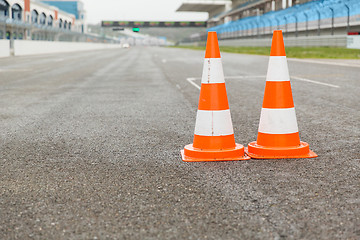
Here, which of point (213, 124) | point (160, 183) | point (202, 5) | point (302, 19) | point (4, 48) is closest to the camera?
point (160, 183)

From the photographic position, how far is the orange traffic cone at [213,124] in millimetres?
3947

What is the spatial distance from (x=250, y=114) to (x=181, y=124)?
1.23 meters

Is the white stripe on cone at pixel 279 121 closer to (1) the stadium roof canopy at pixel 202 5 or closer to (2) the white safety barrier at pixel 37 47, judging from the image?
(2) the white safety barrier at pixel 37 47

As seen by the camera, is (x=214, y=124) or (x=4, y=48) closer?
(x=214, y=124)

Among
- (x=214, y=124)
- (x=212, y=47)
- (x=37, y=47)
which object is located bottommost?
(x=214, y=124)

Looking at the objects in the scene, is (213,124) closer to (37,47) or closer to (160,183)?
(160,183)

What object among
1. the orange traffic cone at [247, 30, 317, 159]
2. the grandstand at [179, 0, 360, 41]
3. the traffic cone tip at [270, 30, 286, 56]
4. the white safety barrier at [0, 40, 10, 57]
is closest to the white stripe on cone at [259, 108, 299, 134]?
the orange traffic cone at [247, 30, 317, 159]

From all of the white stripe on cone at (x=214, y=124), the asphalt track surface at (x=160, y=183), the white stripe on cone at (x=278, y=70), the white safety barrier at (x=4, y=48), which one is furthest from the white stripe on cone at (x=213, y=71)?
the white safety barrier at (x=4, y=48)

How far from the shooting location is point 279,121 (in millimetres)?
4062

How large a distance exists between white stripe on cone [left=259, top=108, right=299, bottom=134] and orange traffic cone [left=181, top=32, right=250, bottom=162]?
1.06 ft

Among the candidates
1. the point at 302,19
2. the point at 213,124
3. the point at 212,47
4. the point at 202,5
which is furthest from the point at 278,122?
the point at 202,5

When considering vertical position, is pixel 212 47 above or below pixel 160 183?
above

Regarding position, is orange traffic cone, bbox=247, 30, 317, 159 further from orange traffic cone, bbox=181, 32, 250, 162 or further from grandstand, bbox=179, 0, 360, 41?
grandstand, bbox=179, 0, 360, 41

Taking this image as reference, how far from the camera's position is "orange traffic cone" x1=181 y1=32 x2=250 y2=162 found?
13.0 ft
